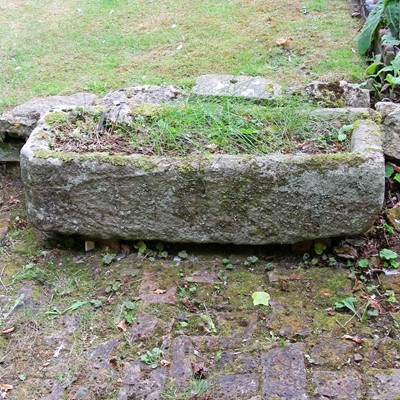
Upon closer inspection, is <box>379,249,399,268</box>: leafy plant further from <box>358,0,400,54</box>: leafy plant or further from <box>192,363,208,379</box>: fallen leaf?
<box>358,0,400,54</box>: leafy plant

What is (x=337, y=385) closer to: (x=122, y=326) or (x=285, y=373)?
(x=285, y=373)

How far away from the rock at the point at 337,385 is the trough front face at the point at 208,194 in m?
0.84

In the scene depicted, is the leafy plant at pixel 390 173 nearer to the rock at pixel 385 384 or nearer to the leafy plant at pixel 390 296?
the leafy plant at pixel 390 296

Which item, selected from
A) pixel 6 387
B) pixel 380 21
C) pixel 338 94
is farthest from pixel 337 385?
pixel 380 21

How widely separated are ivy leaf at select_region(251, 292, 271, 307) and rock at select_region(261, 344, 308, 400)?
0.31 meters

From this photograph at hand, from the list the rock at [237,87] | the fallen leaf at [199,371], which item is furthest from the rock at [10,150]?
the fallen leaf at [199,371]

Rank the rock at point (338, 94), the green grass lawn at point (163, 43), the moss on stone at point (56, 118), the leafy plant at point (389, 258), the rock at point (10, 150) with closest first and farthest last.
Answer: the leafy plant at point (389, 258)
the moss on stone at point (56, 118)
the rock at point (338, 94)
the rock at point (10, 150)
the green grass lawn at point (163, 43)

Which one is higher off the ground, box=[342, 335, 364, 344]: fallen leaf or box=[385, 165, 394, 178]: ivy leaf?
box=[385, 165, 394, 178]: ivy leaf

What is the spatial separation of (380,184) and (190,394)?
1.40 m

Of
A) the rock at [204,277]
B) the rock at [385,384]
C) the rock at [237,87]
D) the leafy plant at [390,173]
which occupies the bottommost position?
the rock at [385,384]

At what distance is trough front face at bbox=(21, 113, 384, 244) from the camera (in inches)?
113

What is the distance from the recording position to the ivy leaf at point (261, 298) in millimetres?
2857

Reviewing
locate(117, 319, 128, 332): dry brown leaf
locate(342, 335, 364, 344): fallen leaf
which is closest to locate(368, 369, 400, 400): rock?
locate(342, 335, 364, 344): fallen leaf

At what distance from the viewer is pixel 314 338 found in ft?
8.65
